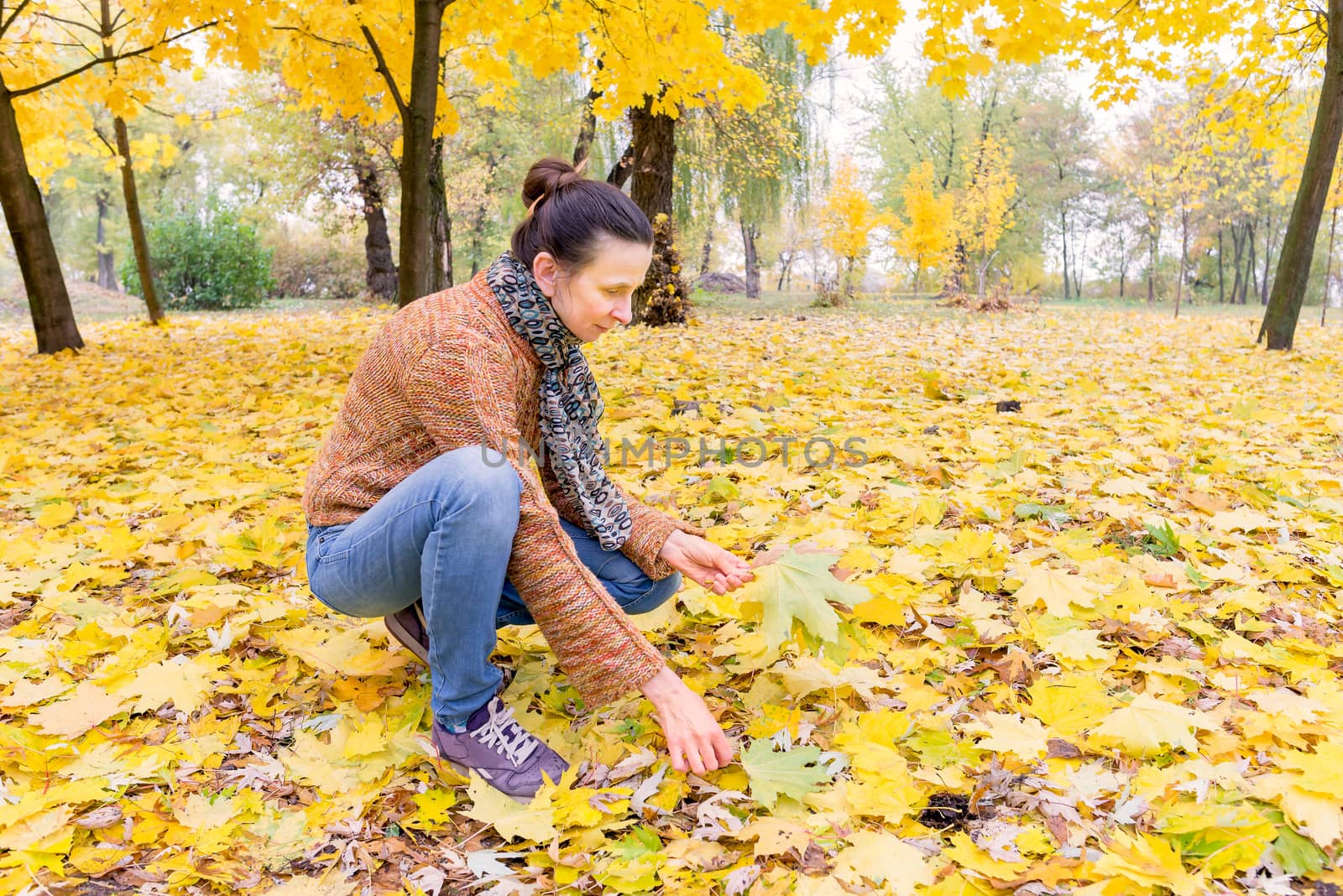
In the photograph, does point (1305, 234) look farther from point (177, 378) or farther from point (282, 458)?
point (177, 378)

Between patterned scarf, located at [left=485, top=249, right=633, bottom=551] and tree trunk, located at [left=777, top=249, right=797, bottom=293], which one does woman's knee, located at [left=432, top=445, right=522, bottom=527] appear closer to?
patterned scarf, located at [left=485, top=249, right=633, bottom=551]

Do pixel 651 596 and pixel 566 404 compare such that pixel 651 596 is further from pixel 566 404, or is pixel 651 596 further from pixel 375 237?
pixel 375 237

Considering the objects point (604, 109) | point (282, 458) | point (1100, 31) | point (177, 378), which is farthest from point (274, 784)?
point (1100, 31)

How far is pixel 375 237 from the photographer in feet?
52.6

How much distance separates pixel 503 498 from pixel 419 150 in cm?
477

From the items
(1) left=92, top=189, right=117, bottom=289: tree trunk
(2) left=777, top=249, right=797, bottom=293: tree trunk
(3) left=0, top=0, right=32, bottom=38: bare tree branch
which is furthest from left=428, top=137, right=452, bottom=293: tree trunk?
(2) left=777, top=249, right=797, bottom=293: tree trunk

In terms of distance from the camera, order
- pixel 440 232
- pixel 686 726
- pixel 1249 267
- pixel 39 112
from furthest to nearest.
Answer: pixel 1249 267, pixel 440 232, pixel 39 112, pixel 686 726

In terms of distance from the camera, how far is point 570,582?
4.77 ft

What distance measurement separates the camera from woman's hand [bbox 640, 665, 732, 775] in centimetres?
142

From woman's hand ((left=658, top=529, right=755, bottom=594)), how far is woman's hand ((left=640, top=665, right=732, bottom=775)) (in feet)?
0.92

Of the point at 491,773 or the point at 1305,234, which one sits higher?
the point at 1305,234

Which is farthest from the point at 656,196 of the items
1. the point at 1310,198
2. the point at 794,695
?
the point at 794,695

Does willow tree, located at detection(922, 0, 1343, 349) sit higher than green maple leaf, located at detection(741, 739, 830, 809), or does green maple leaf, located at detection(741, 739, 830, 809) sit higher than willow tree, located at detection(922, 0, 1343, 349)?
willow tree, located at detection(922, 0, 1343, 349)

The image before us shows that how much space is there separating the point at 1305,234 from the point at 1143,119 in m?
22.3
